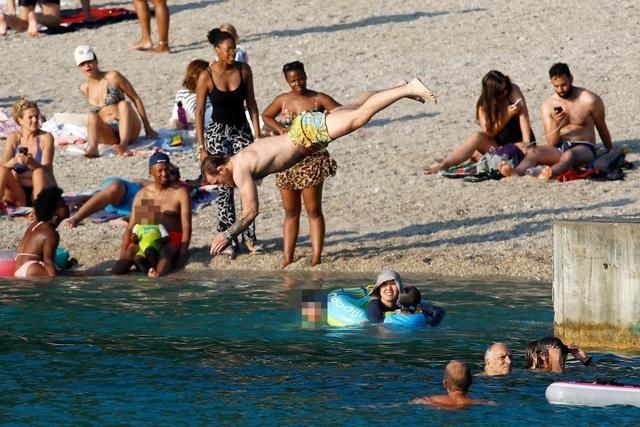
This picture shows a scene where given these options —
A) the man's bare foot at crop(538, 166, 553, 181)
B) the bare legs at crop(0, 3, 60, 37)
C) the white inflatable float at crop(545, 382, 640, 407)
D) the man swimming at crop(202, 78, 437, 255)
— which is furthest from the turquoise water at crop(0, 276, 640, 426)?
the bare legs at crop(0, 3, 60, 37)

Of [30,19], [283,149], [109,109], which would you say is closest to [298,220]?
[283,149]

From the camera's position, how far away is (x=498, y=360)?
10.3 meters

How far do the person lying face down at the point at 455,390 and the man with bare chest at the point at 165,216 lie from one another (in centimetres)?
516

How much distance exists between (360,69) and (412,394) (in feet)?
40.1

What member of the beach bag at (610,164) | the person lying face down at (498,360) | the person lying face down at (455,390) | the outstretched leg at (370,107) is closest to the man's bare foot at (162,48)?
the beach bag at (610,164)

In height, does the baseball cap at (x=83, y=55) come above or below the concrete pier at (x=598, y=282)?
above

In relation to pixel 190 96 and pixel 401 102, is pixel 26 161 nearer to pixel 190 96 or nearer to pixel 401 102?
pixel 190 96

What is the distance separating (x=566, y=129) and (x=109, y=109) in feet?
17.8

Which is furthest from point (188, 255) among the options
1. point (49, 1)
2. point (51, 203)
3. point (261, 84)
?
point (49, 1)

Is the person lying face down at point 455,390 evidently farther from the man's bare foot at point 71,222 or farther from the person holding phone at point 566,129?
the person holding phone at point 566,129

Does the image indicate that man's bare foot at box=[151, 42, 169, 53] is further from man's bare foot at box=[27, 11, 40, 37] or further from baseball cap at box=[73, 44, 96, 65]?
baseball cap at box=[73, 44, 96, 65]

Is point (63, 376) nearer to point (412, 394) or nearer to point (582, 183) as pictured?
point (412, 394)

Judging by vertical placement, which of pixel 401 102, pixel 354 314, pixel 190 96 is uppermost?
pixel 401 102

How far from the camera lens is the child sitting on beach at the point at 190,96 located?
17891 mm
